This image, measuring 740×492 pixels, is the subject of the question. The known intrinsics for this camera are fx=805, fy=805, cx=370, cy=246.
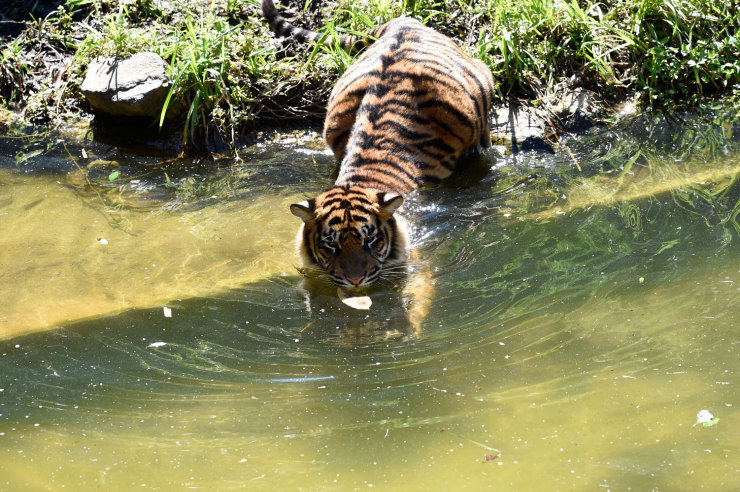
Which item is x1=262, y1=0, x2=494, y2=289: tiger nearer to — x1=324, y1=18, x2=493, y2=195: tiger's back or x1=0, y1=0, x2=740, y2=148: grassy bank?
x1=324, y1=18, x2=493, y2=195: tiger's back

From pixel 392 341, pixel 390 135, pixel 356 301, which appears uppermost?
pixel 390 135

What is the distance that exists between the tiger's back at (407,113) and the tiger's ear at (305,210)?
24.8 inches

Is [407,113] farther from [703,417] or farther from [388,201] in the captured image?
[703,417]

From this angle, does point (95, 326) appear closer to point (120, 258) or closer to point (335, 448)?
point (120, 258)

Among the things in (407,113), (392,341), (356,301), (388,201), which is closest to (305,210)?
(388,201)

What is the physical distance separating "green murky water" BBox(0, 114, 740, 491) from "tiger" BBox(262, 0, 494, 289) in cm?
23

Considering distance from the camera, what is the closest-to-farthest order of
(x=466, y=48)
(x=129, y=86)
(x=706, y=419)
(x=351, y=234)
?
(x=706, y=419) → (x=351, y=234) → (x=129, y=86) → (x=466, y=48)

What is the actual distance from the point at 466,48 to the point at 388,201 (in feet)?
10.4

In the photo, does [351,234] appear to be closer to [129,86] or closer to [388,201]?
[388,201]

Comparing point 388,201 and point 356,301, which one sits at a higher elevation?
point 388,201

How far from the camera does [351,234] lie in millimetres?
4582

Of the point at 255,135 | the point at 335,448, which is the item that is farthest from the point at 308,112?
the point at 335,448

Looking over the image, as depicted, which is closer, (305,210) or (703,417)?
(703,417)

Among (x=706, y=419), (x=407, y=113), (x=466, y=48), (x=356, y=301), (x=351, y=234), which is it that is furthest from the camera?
(x=466, y=48)
